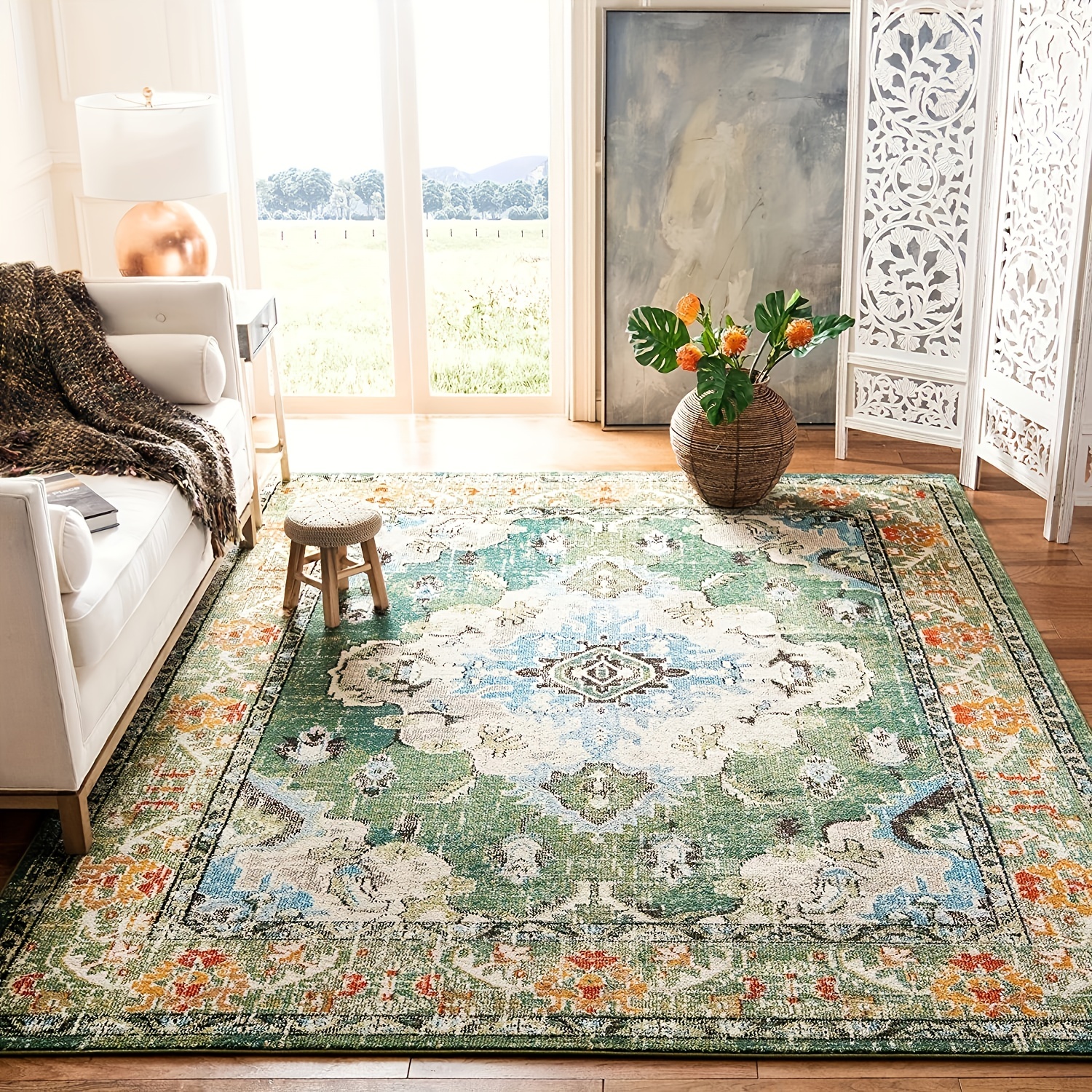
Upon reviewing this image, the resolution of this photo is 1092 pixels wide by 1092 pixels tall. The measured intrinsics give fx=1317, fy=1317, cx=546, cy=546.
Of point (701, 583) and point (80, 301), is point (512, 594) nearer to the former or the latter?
point (701, 583)

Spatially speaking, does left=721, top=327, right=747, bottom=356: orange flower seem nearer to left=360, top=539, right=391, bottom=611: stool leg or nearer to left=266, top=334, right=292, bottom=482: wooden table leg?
left=360, top=539, right=391, bottom=611: stool leg

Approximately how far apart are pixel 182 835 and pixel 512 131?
3.42 m

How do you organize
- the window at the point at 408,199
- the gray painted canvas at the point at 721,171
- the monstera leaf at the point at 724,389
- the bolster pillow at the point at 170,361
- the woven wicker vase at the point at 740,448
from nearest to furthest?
the bolster pillow at the point at 170,361 → the monstera leaf at the point at 724,389 → the woven wicker vase at the point at 740,448 → the gray painted canvas at the point at 721,171 → the window at the point at 408,199

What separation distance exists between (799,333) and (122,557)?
7.85 ft

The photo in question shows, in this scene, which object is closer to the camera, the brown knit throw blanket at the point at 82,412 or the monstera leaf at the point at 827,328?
the brown knit throw blanket at the point at 82,412

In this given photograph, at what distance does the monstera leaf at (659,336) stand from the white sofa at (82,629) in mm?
1665

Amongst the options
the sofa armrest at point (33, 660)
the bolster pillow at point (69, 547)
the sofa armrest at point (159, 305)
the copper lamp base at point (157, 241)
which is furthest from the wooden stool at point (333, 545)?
the copper lamp base at point (157, 241)

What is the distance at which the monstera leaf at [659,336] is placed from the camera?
15.0 feet

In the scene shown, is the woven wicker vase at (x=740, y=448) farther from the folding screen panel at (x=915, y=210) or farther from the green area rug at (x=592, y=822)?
the folding screen panel at (x=915, y=210)

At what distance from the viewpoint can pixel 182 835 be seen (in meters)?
2.95

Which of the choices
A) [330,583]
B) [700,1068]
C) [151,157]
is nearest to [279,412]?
[151,157]

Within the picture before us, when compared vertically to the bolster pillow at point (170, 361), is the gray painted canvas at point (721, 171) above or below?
above

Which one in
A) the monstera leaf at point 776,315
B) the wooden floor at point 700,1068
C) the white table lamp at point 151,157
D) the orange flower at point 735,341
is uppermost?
the white table lamp at point 151,157

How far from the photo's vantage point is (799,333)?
4.45m
